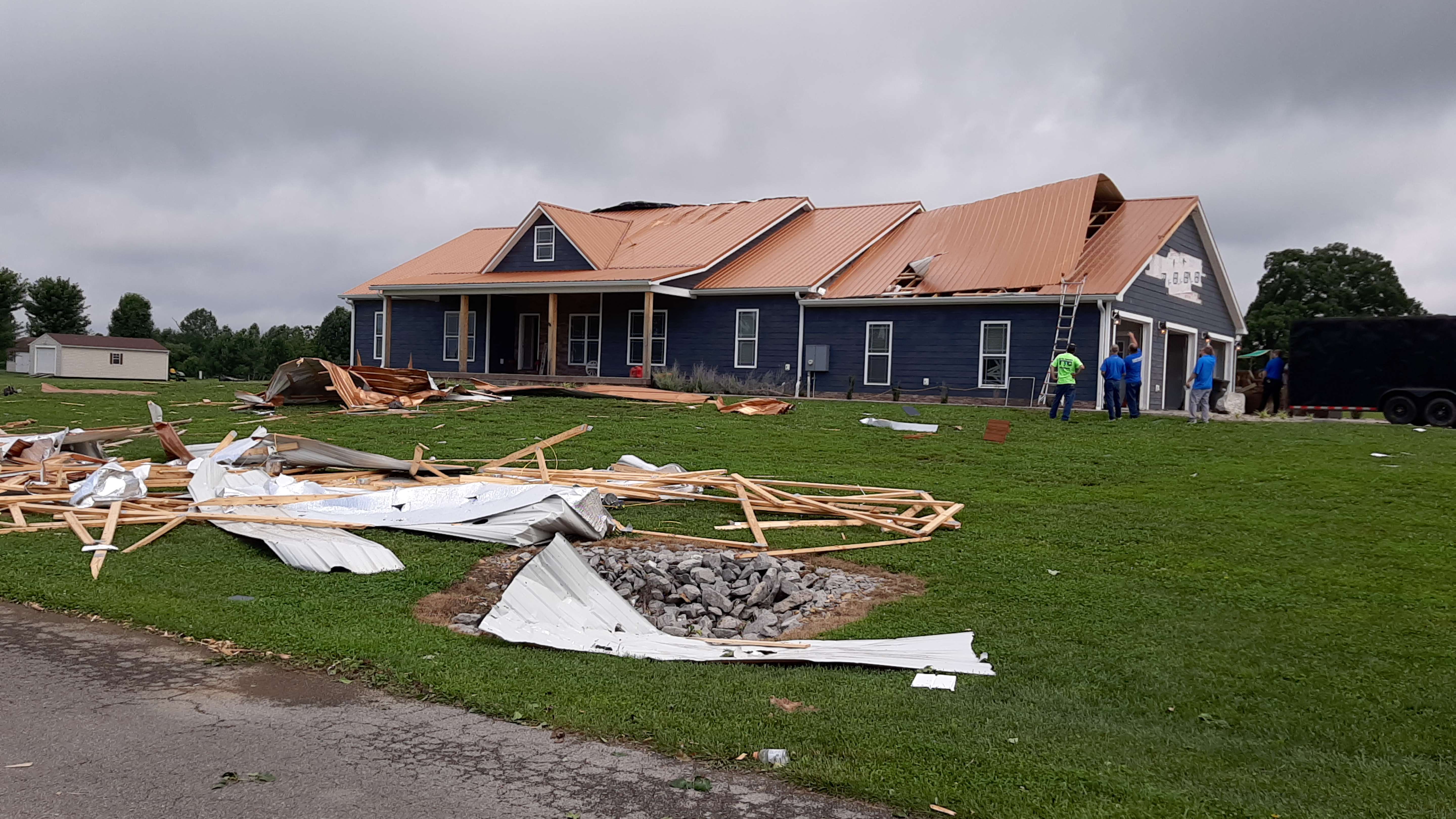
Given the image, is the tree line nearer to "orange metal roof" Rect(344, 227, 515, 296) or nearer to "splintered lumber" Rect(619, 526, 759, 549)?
"orange metal roof" Rect(344, 227, 515, 296)

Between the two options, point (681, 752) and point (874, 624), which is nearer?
point (681, 752)

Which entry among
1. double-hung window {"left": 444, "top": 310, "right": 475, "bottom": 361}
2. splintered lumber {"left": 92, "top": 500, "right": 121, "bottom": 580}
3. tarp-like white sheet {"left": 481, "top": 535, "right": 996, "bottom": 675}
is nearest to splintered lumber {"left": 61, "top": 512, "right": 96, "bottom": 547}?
splintered lumber {"left": 92, "top": 500, "right": 121, "bottom": 580}

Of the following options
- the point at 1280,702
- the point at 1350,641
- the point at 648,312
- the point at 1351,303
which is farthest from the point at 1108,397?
the point at 1351,303

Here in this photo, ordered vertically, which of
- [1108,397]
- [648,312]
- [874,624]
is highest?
[648,312]

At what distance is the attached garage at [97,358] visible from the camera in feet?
185

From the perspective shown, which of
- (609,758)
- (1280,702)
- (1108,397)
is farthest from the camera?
(1108,397)

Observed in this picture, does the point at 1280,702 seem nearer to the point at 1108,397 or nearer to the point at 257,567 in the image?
the point at 257,567

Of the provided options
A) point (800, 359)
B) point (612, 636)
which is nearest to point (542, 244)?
point (800, 359)

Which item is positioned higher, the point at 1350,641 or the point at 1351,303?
the point at 1351,303

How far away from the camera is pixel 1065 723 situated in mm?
5168

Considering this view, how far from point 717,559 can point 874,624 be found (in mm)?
2081

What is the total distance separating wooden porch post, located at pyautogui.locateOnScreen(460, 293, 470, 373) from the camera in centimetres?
3048

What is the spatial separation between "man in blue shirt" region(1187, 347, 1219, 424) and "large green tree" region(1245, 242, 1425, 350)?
44.8 metres

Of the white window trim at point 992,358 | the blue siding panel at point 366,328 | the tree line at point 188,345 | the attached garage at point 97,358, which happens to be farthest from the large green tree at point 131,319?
the white window trim at point 992,358
